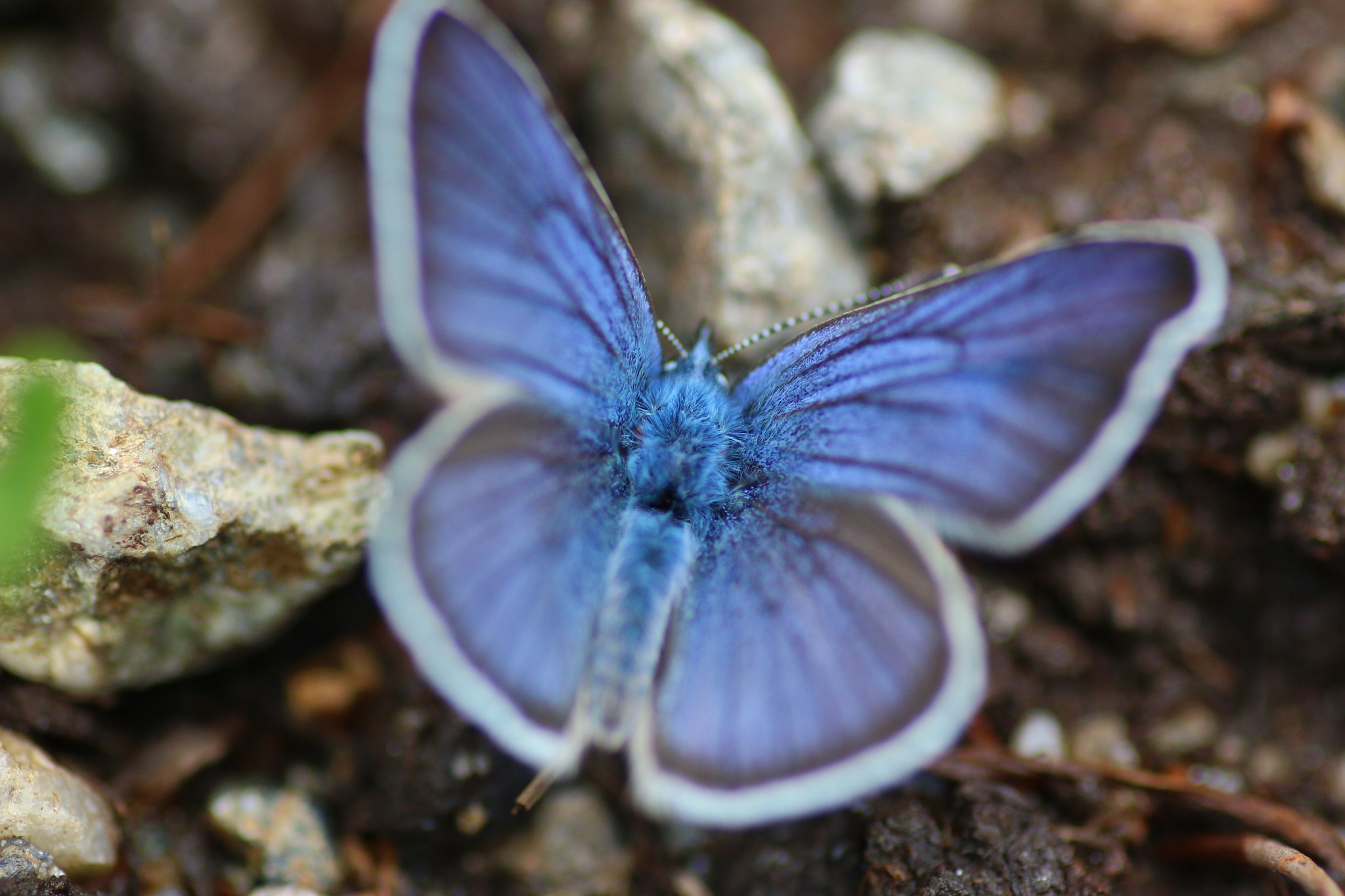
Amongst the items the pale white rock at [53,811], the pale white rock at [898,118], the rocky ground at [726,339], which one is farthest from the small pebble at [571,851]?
the pale white rock at [898,118]

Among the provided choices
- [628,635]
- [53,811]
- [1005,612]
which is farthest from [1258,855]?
[53,811]

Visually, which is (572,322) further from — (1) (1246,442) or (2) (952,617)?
(1) (1246,442)

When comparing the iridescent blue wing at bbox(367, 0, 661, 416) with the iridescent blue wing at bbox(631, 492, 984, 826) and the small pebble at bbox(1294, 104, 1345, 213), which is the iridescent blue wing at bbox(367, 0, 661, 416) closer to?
the iridescent blue wing at bbox(631, 492, 984, 826)

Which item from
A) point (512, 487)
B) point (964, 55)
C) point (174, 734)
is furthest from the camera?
point (964, 55)

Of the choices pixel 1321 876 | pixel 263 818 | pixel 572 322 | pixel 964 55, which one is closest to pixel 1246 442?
pixel 1321 876

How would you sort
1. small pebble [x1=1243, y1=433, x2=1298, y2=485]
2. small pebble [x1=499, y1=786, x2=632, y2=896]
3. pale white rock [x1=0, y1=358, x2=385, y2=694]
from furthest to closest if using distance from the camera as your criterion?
small pebble [x1=1243, y1=433, x2=1298, y2=485] → small pebble [x1=499, y1=786, x2=632, y2=896] → pale white rock [x1=0, y1=358, x2=385, y2=694]

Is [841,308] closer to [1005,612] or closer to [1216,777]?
[1005,612]

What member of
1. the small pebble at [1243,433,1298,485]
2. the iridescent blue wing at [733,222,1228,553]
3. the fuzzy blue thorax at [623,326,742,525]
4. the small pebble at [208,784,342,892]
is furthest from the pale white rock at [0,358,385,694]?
the small pebble at [1243,433,1298,485]
